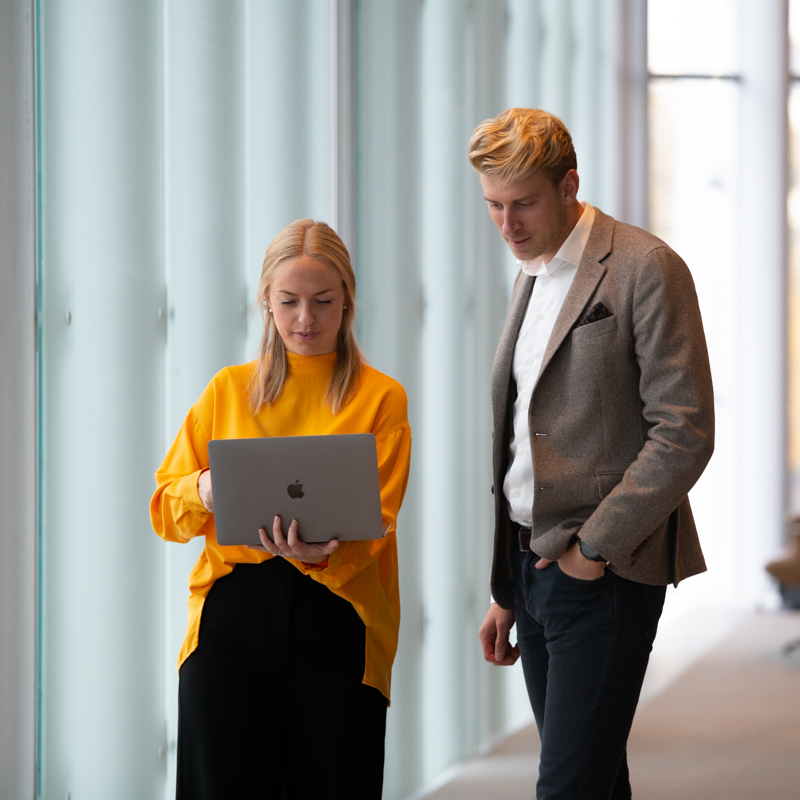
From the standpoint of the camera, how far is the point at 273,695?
1.60 meters

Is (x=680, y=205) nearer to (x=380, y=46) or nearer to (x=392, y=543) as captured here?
(x=380, y=46)

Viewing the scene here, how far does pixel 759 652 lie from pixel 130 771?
3695 mm

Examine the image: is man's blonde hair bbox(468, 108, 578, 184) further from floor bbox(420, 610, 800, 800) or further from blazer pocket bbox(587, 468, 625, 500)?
floor bbox(420, 610, 800, 800)

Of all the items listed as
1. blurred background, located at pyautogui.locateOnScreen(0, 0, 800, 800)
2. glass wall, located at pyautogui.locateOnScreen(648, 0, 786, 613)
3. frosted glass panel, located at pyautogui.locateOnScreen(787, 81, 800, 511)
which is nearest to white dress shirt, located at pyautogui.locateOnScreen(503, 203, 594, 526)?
blurred background, located at pyautogui.locateOnScreen(0, 0, 800, 800)

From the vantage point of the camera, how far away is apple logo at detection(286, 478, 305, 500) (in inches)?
57.7

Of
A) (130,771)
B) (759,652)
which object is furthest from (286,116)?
(759,652)

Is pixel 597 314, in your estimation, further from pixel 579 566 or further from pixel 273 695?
pixel 273 695

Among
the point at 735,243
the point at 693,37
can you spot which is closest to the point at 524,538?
the point at 735,243

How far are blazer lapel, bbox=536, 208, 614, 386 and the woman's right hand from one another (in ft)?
1.96

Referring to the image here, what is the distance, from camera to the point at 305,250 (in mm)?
1667

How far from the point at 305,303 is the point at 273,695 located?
2.34 ft

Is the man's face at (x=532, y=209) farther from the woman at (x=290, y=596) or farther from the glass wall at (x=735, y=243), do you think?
the glass wall at (x=735, y=243)

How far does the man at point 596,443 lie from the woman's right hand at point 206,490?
56 cm

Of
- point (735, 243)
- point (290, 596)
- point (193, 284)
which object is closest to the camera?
point (290, 596)
